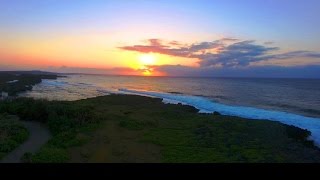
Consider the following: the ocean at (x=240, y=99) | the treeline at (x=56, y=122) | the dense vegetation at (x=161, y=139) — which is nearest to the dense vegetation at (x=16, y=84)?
the ocean at (x=240, y=99)

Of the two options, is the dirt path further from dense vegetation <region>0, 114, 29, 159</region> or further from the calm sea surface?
the calm sea surface

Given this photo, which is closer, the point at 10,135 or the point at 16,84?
the point at 10,135

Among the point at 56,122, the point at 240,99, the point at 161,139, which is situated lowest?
the point at 240,99

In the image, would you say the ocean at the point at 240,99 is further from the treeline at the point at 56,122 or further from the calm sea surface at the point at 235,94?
the treeline at the point at 56,122

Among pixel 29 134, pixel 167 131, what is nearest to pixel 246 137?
pixel 167 131

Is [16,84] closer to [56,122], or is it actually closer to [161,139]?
[56,122]

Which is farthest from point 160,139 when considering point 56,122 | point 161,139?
point 56,122
